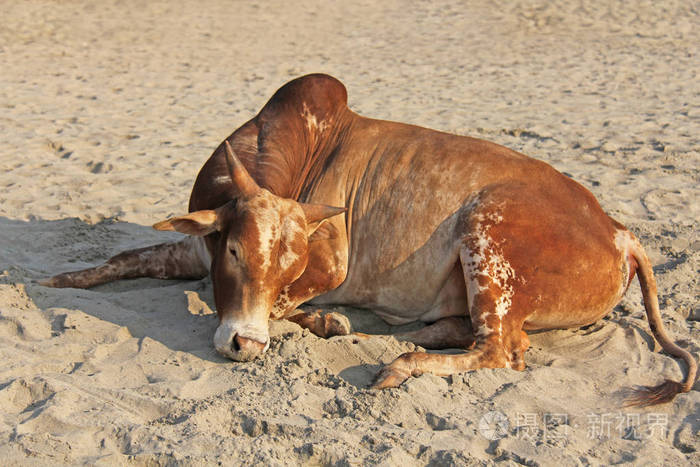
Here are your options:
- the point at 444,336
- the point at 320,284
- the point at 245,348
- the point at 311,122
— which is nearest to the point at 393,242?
the point at 320,284

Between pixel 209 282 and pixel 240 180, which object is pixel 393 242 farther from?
pixel 209 282

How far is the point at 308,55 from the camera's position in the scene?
12.8 m

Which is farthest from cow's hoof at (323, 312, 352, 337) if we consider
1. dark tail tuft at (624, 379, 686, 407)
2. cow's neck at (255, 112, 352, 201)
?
dark tail tuft at (624, 379, 686, 407)

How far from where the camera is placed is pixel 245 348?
373 centimetres

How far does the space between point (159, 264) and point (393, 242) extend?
1533mm

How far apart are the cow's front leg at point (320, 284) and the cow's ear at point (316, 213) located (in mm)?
135

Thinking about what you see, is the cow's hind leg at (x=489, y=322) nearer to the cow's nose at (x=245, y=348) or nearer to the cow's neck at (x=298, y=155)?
the cow's nose at (x=245, y=348)

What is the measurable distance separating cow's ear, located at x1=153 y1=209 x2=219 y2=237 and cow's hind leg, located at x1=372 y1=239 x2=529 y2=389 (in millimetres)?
1155

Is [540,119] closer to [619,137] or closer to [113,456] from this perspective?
[619,137]

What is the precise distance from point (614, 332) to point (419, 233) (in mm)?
1248

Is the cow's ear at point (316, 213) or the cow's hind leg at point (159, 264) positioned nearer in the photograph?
the cow's ear at point (316, 213)

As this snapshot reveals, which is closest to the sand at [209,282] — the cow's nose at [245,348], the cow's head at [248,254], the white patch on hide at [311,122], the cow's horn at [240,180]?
the cow's nose at [245,348]

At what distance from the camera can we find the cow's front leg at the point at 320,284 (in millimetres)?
4246

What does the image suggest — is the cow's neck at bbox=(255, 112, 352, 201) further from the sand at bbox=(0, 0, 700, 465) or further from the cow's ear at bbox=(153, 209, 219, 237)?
the sand at bbox=(0, 0, 700, 465)
